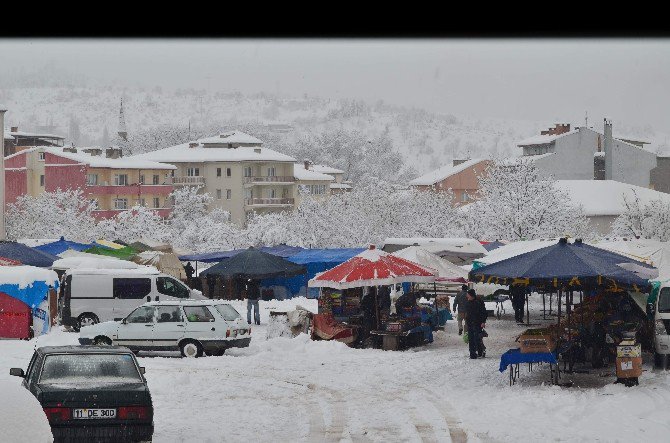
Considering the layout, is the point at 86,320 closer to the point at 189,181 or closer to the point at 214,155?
the point at 189,181

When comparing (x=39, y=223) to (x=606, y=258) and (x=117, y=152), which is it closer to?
(x=117, y=152)

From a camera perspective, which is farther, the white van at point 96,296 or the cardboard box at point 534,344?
the white van at point 96,296

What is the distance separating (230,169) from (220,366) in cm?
10205

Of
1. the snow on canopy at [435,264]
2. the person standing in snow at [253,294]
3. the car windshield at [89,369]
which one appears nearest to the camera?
the car windshield at [89,369]

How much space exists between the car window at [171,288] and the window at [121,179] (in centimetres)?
7779

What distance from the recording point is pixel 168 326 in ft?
81.6

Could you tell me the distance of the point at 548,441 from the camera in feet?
47.2

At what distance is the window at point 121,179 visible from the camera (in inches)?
4227

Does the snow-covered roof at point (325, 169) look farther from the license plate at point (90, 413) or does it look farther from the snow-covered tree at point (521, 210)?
the license plate at point (90, 413)

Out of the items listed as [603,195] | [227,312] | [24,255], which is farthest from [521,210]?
[227,312]

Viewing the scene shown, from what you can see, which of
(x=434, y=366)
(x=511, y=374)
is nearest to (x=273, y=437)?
(x=511, y=374)

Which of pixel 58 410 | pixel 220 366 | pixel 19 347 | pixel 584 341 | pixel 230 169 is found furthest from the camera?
pixel 230 169

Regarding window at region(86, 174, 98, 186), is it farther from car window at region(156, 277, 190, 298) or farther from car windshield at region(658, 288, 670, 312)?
car windshield at region(658, 288, 670, 312)

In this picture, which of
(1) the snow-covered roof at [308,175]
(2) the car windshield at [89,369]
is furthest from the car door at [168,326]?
(1) the snow-covered roof at [308,175]
